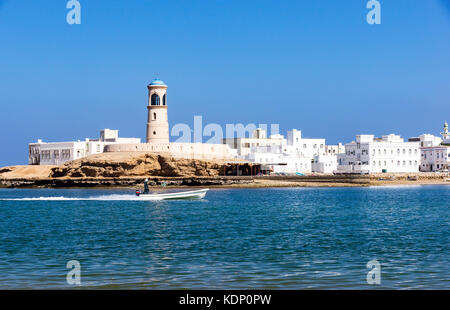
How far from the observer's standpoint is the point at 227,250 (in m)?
21.8

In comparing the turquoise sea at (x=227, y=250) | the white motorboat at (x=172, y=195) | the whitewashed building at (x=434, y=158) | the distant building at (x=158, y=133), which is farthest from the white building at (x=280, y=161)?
the turquoise sea at (x=227, y=250)

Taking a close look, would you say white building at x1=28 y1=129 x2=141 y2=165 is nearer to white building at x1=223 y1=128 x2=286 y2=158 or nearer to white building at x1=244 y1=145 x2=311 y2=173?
white building at x1=223 y1=128 x2=286 y2=158

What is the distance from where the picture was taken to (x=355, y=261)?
1888cm

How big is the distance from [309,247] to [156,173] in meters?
78.1

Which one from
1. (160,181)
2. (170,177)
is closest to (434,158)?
(170,177)

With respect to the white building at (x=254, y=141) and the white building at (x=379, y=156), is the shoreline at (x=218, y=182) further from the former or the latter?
the white building at (x=254, y=141)

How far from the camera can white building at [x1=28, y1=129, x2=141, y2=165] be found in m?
129

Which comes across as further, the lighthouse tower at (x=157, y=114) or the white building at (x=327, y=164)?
the white building at (x=327, y=164)

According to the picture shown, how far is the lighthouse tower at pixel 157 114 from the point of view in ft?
344

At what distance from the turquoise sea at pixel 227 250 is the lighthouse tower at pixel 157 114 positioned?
212 ft

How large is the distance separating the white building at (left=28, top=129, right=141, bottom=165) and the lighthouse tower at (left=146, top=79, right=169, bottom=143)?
70.5ft
